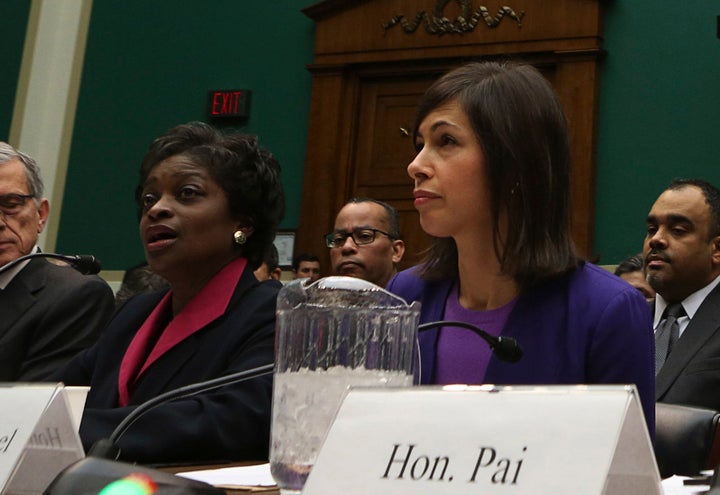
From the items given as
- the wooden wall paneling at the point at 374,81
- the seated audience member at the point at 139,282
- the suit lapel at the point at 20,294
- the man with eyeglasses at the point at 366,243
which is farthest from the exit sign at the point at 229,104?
the suit lapel at the point at 20,294

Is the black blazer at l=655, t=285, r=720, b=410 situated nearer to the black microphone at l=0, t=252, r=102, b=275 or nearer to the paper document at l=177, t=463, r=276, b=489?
the black microphone at l=0, t=252, r=102, b=275

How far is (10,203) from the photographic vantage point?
2.77m

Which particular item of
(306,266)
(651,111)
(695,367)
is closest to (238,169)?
(695,367)

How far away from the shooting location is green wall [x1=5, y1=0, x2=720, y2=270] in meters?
Answer: 5.48

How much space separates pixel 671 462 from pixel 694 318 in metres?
1.80

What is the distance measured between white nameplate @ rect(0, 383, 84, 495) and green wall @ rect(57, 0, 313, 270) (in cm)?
530

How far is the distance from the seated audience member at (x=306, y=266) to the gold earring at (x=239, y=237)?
3.57m

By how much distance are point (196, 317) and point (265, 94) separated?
4.77 meters

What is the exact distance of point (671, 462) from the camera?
5.85ft

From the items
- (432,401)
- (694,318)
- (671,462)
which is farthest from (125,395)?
(694,318)

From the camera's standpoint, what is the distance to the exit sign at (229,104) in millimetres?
6578

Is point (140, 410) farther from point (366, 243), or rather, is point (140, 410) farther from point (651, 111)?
point (651, 111)

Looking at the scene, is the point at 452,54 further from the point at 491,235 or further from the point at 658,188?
the point at 491,235

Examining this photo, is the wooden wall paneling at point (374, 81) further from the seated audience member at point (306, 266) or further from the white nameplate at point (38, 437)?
the white nameplate at point (38, 437)
